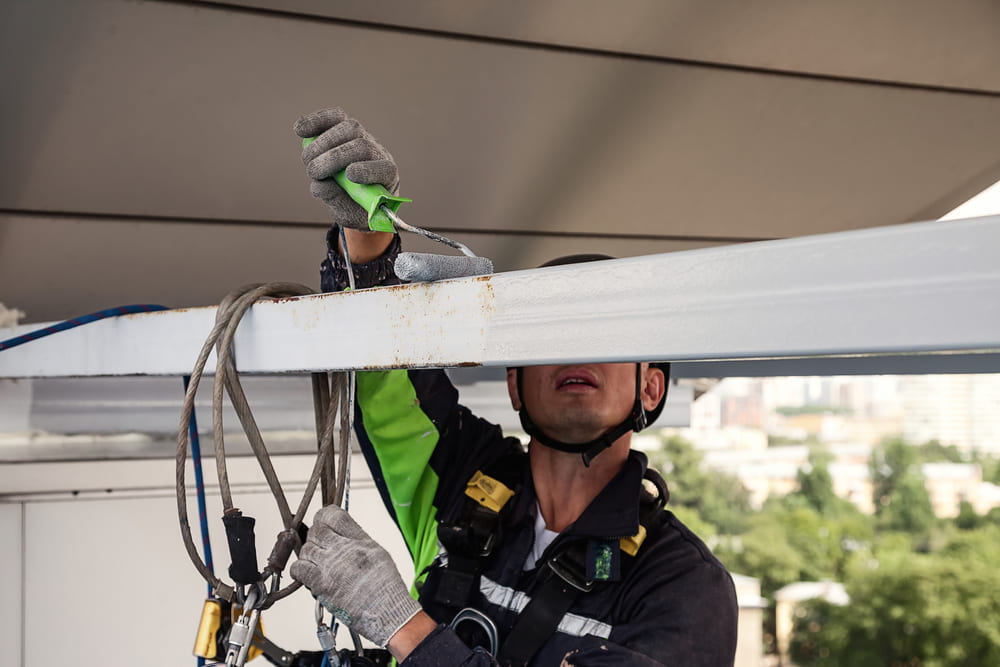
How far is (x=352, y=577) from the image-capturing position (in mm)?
1155

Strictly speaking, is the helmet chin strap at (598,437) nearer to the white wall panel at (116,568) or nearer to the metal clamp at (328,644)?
the metal clamp at (328,644)

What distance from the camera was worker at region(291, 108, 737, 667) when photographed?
121 cm

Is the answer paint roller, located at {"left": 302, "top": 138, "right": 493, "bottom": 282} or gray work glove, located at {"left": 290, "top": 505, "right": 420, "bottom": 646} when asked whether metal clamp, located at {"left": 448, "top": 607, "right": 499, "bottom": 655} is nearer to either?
gray work glove, located at {"left": 290, "top": 505, "right": 420, "bottom": 646}

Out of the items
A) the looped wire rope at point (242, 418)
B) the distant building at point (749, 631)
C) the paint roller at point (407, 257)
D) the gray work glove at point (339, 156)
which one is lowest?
the distant building at point (749, 631)

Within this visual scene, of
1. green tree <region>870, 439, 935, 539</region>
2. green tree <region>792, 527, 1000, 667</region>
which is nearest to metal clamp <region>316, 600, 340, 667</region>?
green tree <region>792, 527, 1000, 667</region>

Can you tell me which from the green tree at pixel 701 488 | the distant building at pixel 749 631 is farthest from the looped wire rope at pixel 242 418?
the green tree at pixel 701 488

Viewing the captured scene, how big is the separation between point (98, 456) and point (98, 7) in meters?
1.03

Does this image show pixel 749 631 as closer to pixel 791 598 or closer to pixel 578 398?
pixel 791 598

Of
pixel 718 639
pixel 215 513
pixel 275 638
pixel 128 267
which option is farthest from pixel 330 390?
pixel 275 638

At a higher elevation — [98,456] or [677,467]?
[677,467]

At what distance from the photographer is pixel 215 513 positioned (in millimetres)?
2146

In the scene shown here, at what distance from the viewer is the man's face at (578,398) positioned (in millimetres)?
1550

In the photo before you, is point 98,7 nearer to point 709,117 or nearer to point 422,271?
point 422,271

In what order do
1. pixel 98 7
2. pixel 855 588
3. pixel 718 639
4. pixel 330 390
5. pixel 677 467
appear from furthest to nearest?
pixel 677 467, pixel 855 588, pixel 98 7, pixel 718 639, pixel 330 390
